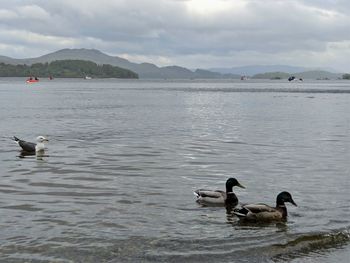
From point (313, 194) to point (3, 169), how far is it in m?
13.2

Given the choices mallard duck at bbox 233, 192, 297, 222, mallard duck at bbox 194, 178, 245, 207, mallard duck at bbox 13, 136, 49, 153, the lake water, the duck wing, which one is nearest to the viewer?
the lake water

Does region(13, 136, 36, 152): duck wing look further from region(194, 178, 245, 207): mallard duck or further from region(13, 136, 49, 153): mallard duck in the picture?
region(194, 178, 245, 207): mallard duck

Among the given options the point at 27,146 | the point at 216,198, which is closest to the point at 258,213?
the point at 216,198

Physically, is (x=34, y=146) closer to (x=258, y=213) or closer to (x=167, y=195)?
(x=167, y=195)

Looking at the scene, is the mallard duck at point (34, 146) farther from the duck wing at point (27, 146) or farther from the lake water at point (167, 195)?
the lake water at point (167, 195)

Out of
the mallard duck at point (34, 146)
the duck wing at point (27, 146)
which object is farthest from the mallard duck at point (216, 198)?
the duck wing at point (27, 146)

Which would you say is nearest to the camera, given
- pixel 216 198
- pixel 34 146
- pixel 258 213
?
pixel 258 213

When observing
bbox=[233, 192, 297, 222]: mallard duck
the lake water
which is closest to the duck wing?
the lake water

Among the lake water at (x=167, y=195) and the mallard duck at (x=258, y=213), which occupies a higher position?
the mallard duck at (x=258, y=213)

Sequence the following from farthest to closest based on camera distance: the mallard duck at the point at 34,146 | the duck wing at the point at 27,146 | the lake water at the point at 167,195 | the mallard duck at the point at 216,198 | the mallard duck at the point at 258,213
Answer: the duck wing at the point at 27,146 → the mallard duck at the point at 34,146 → the mallard duck at the point at 216,198 → the mallard duck at the point at 258,213 → the lake water at the point at 167,195

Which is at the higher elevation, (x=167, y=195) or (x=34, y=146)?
(x=34, y=146)

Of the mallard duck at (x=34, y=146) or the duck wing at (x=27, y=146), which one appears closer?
the mallard duck at (x=34, y=146)

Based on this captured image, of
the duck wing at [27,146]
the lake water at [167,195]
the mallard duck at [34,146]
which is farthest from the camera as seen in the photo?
the duck wing at [27,146]

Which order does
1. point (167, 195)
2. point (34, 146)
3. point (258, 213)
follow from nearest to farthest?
point (258, 213) → point (167, 195) → point (34, 146)
